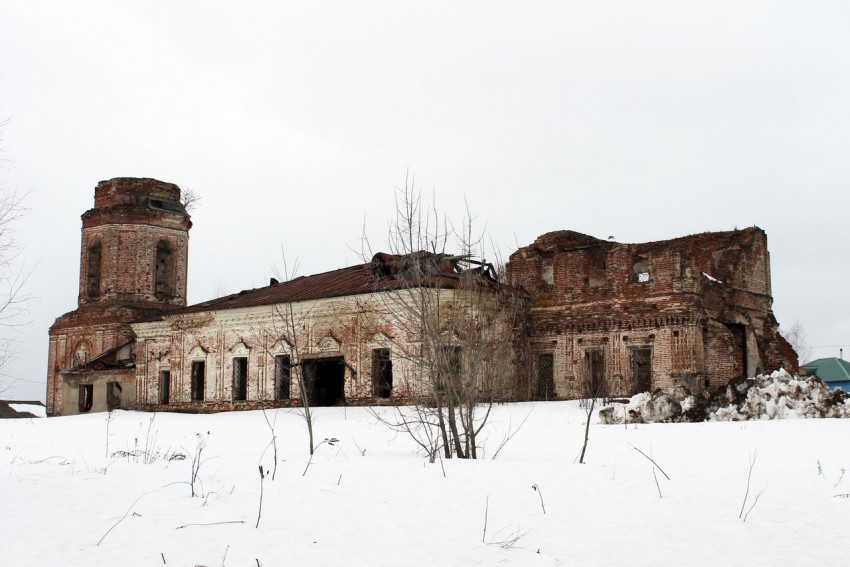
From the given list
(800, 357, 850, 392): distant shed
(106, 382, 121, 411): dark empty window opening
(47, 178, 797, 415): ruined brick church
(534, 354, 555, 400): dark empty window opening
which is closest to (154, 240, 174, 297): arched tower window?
(47, 178, 797, 415): ruined brick church

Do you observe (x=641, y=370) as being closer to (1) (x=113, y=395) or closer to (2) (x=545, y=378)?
(2) (x=545, y=378)

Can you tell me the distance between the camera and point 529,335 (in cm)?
2352

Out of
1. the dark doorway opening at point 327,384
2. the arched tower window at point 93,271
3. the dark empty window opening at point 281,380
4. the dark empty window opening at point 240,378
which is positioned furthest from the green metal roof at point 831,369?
the arched tower window at point 93,271

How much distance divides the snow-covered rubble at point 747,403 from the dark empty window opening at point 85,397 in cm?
2110

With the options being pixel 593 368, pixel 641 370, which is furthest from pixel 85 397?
pixel 641 370

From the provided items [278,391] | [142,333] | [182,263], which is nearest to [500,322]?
[278,391]

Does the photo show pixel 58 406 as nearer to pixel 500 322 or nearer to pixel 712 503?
pixel 500 322

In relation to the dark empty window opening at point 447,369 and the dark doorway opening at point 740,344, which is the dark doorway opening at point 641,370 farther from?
the dark empty window opening at point 447,369

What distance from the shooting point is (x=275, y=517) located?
6.32m

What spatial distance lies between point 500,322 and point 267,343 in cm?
1383

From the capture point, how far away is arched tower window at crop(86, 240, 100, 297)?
33.2m

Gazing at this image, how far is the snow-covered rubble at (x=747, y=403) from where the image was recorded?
16.1 m

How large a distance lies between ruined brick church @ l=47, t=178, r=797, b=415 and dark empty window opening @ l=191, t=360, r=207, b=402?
54 mm

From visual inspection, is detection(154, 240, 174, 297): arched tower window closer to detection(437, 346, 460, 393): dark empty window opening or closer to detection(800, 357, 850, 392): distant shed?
detection(437, 346, 460, 393): dark empty window opening
